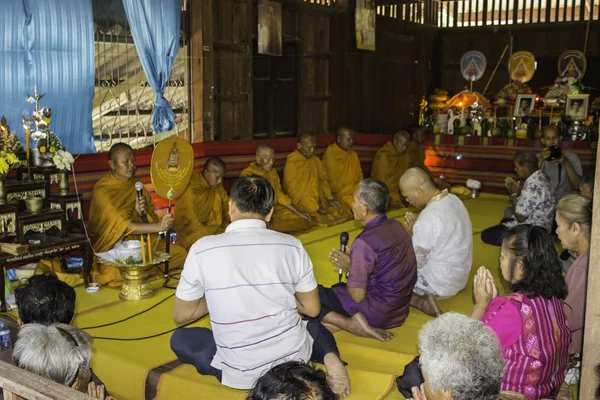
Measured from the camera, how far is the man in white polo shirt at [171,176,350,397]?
325cm

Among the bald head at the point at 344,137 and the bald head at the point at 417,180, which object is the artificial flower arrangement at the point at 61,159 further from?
the bald head at the point at 344,137

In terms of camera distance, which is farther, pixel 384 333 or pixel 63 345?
pixel 384 333

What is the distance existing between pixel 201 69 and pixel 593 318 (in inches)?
262

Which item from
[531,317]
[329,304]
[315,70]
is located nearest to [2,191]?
[329,304]

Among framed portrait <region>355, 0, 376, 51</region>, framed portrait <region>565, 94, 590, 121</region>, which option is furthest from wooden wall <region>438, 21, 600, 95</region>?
framed portrait <region>355, 0, 376, 51</region>

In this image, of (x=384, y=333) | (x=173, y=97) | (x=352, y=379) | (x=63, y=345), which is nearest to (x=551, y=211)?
(x=384, y=333)

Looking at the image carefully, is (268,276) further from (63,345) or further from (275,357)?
(63,345)

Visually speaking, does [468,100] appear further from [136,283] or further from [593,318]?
[593,318]

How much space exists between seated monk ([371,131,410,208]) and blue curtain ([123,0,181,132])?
12.6ft

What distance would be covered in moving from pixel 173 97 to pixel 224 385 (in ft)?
18.4

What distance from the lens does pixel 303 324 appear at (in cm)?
366

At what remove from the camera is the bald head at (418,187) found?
505 centimetres

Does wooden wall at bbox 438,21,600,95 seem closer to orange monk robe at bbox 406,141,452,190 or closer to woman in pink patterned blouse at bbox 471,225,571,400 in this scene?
orange monk robe at bbox 406,141,452,190

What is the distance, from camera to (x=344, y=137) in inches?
393
